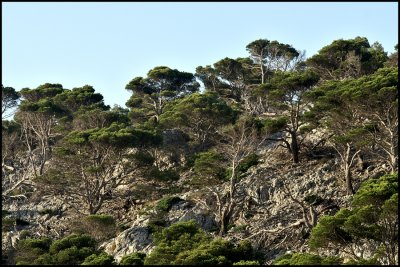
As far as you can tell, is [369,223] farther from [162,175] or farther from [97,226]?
[162,175]

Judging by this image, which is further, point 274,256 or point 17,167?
point 17,167

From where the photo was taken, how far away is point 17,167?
5150 cm

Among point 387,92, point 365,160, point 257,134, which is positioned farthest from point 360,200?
point 257,134

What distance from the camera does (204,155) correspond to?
1499 inches

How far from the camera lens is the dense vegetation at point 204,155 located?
2509 centimetres

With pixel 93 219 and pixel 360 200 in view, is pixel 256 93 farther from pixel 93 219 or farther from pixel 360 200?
pixel 360 200

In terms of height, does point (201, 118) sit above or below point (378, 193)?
above

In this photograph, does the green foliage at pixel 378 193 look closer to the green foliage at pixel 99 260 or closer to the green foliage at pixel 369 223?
the green foliage at pixel 369 223

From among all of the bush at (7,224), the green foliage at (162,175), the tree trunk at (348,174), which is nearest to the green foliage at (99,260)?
the bush at (7,224)

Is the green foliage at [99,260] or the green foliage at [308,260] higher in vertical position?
the green foliage at [99,260]

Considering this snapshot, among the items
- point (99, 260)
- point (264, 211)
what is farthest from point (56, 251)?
point (264, 211)

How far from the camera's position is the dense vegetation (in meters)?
25.1

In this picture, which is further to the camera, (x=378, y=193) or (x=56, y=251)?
(x=56, y=251)

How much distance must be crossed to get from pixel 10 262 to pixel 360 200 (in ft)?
61.2
